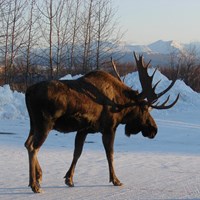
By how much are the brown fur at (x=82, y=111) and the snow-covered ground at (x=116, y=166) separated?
36 cm

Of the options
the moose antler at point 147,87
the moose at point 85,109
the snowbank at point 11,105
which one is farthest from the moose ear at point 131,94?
the snowbank at point 11,105

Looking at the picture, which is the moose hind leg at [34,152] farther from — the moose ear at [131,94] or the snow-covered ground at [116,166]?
the moose ear at [131,94]

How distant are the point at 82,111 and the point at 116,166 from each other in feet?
8.98

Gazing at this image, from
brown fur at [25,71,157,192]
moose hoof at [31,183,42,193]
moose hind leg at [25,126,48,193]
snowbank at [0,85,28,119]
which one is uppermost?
brown fur at [25,71,157,192]

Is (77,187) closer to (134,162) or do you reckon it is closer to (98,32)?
(134,162)

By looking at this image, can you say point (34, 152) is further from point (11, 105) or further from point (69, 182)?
point (11, 105)

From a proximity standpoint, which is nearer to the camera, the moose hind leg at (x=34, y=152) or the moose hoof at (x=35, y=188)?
the moose hind leg at (x=34, y=152)

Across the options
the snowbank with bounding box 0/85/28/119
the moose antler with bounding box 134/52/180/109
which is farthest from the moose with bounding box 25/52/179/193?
the snowbank with bounding box 0/85/28/119

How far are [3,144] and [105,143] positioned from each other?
546cm

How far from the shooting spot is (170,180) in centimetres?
870

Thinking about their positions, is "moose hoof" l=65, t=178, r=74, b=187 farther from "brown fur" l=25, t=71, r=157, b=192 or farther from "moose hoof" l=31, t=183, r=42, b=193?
"moose hoof" l=31, t=183, r=42, b=193

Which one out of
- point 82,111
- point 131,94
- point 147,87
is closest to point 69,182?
point 82,111

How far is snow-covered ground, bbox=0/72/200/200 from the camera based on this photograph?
764 centimetres

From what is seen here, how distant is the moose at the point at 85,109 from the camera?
7262mm
